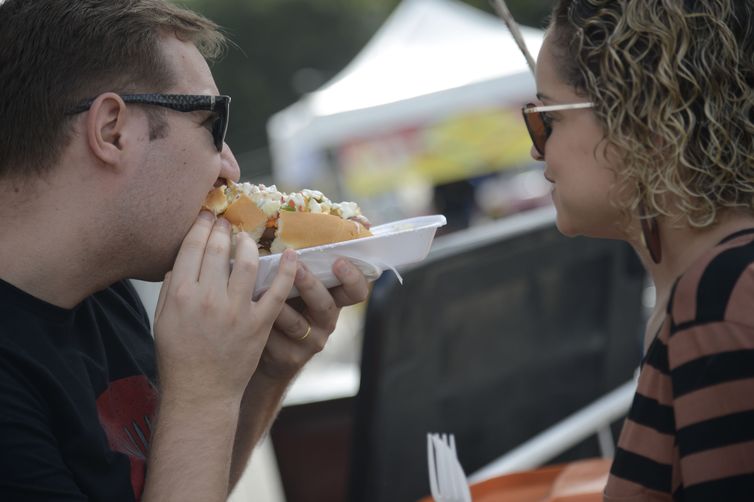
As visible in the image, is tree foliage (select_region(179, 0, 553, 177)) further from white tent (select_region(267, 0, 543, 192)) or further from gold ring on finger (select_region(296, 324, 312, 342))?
gold ring on finger (select_region(296, 324, 312, 342))

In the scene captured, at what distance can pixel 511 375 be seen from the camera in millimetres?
3715

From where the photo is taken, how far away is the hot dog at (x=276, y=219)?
7.29 feet

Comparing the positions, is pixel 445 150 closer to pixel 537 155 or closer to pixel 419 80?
pixel 419 80

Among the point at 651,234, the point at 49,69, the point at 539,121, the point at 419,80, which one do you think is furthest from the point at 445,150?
the point at 49,69

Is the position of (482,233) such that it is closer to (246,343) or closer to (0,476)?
(246,343)

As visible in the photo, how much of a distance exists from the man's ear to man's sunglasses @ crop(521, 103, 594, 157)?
896 mm

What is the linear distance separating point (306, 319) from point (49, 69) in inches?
35.2

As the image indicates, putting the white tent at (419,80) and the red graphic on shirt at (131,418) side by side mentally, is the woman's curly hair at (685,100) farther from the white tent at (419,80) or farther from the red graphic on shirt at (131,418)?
the white tent at (419,80)

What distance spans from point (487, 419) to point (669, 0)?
2.16 m

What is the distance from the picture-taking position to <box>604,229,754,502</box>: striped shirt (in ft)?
5.08

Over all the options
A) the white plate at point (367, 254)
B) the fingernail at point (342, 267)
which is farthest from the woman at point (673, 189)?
the fingernail at point (342, 267)

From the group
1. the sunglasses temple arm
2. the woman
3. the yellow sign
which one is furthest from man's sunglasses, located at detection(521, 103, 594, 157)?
the yellow sign

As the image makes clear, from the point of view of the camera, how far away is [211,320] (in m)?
1.89

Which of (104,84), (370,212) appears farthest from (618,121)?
(370,212)
